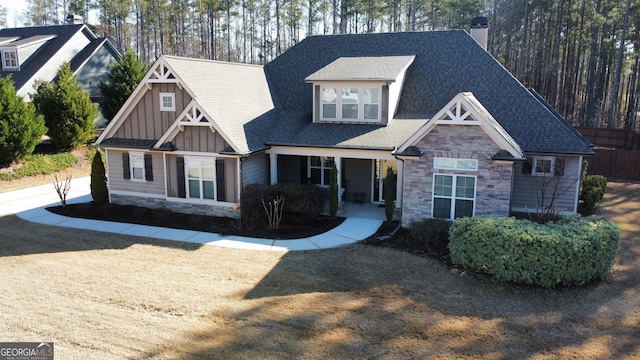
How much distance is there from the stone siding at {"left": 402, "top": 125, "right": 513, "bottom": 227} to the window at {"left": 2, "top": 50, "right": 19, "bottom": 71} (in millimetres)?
29359

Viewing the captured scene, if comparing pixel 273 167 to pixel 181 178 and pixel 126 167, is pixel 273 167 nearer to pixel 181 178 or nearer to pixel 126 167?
pixel 181 178

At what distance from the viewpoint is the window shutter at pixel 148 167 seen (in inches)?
680

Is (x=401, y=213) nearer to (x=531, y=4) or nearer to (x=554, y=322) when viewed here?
(x=554, y=322)

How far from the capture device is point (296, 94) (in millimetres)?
20328

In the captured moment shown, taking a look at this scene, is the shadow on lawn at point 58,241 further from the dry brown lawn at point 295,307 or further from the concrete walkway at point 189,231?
the concrete walkway at point 189,231

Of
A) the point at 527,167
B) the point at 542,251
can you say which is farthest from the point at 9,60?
the point at 542,251

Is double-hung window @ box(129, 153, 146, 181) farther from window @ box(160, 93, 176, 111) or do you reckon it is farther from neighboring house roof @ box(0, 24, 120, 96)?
neighboring house roof @ box(0, 24, 120, 96)

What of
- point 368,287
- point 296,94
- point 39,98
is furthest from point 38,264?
point 39,98

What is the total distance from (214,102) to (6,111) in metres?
12.2

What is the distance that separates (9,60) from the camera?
30.8 meters

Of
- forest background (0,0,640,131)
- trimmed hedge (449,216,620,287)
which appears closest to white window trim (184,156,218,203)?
trimmed hedge (449,216,620,287)

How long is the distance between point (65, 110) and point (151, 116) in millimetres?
11574

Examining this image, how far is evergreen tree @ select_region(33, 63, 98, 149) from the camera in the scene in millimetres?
25125

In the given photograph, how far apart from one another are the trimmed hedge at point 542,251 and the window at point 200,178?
362 inches
